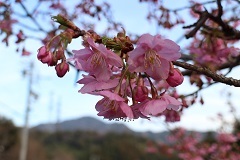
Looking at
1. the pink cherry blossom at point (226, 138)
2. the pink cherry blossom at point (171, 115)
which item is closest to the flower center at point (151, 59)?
the pink cherry blossom at point (171, 115)

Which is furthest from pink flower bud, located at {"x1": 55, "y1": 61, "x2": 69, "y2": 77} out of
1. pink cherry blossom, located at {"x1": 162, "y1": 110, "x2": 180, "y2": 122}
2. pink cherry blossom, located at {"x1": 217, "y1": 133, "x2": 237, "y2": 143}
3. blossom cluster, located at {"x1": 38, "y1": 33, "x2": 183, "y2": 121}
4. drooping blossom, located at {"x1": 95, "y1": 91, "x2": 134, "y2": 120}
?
pink cherry blossom, located at {"x1": 217, "y1": 133, "x2": 237, "y2": 143}

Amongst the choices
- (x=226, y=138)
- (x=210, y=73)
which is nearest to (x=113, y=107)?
(x=210, y=73)

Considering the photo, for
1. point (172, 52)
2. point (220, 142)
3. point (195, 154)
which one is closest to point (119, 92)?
point (172, 52)

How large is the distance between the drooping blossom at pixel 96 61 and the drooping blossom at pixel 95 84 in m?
0.01

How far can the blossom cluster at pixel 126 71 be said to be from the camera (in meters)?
1.03

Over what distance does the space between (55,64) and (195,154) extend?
5.66 metres

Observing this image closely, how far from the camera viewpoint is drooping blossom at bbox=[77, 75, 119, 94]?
3.53 ft

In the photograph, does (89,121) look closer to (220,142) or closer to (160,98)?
(220,142)

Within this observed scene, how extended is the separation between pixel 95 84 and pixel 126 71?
0.34 ft

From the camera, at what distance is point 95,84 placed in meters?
1.09

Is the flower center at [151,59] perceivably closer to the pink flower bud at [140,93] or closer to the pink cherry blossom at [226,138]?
the pink flower bud at [140,93]

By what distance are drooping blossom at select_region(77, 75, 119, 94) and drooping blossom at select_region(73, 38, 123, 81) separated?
0.01m

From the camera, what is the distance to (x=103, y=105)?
3.71 feet

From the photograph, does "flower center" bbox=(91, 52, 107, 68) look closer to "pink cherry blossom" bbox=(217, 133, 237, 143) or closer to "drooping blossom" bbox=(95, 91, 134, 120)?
"drooping blossom" bbox=(95, 91, 134, 120)
